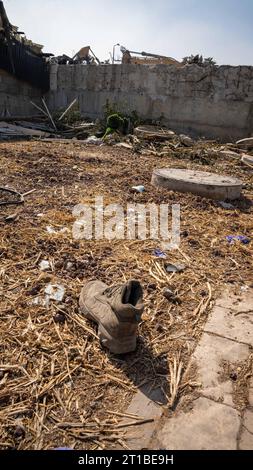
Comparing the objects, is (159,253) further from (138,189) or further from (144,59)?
(144,59)

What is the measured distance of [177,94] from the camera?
31.1 feet

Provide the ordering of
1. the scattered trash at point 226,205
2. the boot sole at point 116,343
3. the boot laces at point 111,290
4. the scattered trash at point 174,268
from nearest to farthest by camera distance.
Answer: the boot sole at point 116,343
the boot laces at point 111,290
the scattered trash at point 174,268
the scattered trash at point 226,205

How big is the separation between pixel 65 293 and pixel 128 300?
699 mm

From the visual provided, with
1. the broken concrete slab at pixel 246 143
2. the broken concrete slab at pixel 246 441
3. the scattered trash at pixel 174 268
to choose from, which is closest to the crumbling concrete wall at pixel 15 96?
the broken concrete slab at pixel 246 143

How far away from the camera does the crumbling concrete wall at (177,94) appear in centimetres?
858

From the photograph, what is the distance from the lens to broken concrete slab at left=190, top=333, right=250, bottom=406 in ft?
5.39

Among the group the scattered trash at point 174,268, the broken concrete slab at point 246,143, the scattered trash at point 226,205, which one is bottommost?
the scattered trash at point 174,268

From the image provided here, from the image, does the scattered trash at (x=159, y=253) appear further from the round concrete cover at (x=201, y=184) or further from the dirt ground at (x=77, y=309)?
the round concrete cover at (x=201, y=184)

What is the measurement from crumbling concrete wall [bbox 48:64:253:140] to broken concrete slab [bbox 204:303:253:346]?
24.1 feet

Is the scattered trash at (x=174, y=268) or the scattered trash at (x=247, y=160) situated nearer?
the scattered trash at (x=174, y=268)

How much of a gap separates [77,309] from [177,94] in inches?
342

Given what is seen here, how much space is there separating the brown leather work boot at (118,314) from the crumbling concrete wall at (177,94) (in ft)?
25.8
